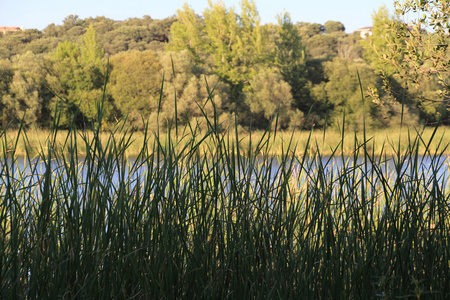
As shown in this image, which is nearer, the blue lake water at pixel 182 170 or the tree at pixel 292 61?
the blue lake water at pixel 182 170

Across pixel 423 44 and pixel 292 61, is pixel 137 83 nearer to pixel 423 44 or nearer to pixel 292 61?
pixel 292 61

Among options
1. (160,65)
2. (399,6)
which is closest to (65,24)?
(160,65)

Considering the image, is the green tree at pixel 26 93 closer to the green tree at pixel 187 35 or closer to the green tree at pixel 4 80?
the green tree at pixel 4 80

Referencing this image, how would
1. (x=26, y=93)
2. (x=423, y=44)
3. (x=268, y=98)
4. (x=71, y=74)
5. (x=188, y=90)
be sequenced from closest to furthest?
(x=423, y=44) < (x=188, y=90) < (x=26, y=93) < (x=268, y=98) < (x=71, y=74)

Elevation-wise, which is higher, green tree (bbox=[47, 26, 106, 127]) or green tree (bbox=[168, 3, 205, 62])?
green tree (bbox=[168, 3, 205, 62])

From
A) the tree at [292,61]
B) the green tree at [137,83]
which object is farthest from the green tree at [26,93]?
the tree at [292,61]

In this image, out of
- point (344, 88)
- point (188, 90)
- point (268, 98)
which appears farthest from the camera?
point (344, 88)

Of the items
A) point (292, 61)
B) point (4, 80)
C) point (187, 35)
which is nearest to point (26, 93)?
point (4, 80)

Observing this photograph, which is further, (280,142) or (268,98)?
(268,98)

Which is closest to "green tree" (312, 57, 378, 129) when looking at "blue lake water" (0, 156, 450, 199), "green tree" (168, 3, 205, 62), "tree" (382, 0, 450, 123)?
"green tree" (168, 3, 205, 62)

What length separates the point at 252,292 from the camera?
1.34 meters

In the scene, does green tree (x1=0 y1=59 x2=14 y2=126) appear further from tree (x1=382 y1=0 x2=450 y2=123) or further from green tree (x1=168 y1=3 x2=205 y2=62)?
tree (x1=382 y1=0 x2=450 y2=123)

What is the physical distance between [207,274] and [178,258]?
15 centimetres

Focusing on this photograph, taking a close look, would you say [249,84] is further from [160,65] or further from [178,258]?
[178,258]
